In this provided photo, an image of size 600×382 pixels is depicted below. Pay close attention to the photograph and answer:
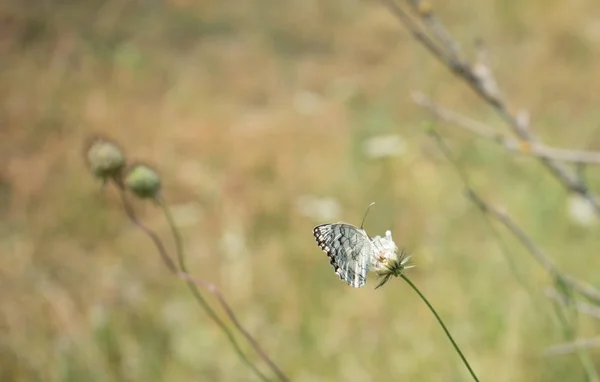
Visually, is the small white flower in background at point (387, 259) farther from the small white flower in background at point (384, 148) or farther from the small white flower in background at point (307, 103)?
the small white flower in background at point (307, 103)

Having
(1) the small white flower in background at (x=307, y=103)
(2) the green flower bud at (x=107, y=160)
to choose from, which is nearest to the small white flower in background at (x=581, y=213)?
(1) the small white flower in background at (x=307, y=103)

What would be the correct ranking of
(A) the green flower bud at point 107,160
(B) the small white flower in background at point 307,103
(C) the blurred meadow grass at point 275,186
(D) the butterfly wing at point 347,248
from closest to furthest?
(D) the butterfly wing at point 347,248 < (A) the green flower bud at point 107,160 < (C) the blurred meadow grass at point 275,186 < (B) the small white flower in background at point 307,103

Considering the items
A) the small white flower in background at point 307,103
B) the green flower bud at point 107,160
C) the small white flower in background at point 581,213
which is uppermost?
the small white flower in background at point 307,103

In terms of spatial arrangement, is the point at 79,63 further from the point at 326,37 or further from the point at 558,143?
the point at 558,143

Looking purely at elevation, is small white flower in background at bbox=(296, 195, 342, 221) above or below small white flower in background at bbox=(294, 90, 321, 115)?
below

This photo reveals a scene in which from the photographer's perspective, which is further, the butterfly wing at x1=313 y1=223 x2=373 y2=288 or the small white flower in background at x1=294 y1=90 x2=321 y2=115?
the small white flower in background at x1=294 y1=90 x2=321 y2=115

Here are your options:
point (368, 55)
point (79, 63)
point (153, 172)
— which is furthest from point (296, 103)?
point (153, 172)

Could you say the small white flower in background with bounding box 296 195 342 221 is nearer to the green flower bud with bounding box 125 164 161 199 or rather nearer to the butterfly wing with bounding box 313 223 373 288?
the green flower bud with bounding box 125 164 161 199

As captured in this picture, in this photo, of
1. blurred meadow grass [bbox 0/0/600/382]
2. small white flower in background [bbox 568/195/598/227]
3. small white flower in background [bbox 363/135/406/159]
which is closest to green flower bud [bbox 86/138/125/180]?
blurred meadow grass [bbox 0/0/600/382]
